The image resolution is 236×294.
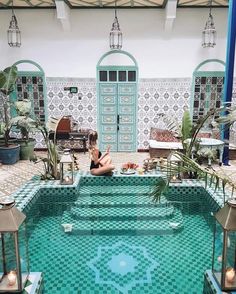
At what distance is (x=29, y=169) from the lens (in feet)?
27.3

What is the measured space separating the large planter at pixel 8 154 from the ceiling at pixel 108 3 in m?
4.83

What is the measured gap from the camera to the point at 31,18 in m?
10.3

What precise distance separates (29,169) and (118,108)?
412cm


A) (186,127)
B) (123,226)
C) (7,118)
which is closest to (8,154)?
(7,118)

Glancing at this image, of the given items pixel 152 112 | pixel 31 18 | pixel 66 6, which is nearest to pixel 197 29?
pixel 152 112

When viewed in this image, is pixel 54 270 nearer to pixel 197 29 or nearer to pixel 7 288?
pixel 7 288

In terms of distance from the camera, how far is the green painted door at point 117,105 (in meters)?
10.5

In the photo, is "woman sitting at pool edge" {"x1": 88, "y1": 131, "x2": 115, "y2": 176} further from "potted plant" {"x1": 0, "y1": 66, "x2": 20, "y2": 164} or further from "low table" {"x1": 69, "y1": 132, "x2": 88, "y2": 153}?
"low table" {"x1": 69, "y1": 132, "x2": 88, "y2": 153}

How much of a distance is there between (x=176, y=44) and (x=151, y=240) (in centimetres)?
776

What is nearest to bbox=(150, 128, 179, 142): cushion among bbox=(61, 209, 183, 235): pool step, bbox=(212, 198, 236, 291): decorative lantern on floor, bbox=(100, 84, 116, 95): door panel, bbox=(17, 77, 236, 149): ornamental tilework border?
bbox=(17, 77, 236, 149): ornamental tilework border

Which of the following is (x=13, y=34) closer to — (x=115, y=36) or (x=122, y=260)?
(x=115, y=36)

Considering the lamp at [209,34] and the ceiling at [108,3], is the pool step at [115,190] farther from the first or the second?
the ceiling at [108,3]

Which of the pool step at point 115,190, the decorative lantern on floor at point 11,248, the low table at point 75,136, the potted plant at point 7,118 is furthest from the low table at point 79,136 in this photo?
the decorative lantern on floor at point 11,248

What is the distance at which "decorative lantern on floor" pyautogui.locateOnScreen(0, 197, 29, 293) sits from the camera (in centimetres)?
262
